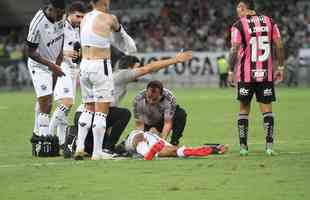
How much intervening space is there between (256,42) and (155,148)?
6.77 feet

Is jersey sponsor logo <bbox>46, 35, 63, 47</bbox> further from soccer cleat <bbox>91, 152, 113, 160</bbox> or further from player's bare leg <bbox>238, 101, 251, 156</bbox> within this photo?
player's bare leg <bbox>238, 101, 251, 156</bbox>

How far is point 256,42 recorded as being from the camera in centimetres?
1423

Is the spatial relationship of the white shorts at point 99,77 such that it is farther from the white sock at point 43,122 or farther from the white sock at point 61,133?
the white sock at point 61,133

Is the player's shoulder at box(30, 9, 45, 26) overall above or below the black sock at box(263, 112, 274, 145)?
above

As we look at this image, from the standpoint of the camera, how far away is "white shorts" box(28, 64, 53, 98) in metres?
15.5

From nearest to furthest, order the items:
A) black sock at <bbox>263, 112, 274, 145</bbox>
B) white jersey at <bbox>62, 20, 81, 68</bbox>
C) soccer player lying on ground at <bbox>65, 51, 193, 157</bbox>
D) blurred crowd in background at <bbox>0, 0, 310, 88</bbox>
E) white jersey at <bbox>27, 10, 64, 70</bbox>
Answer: black sock at <bbox>263, 112, 274, 145</bbox>
soccer player lying on ground at <bbox>65, 51, 193, 157</bbox>
white jersey at <bbox>27, 10, 64, 70</bbox>
white jersey at <bbox>62, 20, 81, 68</bbox>
blurred crowd in background at <bbox>0, 0, 310, 88</bbox>

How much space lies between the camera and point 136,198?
10.1 m

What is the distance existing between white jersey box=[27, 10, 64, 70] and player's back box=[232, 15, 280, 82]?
2.96 m

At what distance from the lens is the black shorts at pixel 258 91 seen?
562 inches

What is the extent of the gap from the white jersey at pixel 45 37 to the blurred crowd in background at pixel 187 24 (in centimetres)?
3241

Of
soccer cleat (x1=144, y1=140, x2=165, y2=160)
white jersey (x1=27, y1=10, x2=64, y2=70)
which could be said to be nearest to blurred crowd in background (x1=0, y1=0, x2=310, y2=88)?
white jersey (x1=27, y1=10, x2=64, y2=70)

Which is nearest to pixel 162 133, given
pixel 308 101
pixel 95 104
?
pixel 95 104

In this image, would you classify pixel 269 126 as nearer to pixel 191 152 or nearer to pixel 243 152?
pixel 243 152

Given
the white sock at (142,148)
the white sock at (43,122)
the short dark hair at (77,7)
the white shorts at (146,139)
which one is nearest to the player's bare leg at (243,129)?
the white shorts at (146,139)
